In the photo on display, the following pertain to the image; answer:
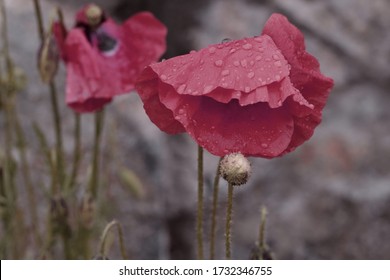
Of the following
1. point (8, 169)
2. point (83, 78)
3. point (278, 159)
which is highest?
point (83, 78)

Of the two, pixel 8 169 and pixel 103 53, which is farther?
pixel 8 169

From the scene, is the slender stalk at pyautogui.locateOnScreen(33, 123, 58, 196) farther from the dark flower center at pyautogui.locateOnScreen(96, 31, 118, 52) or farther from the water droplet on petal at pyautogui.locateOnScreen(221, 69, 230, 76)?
the water droplet on petal at pyautogui.locateOnScreen(221, 69, 230, 76)

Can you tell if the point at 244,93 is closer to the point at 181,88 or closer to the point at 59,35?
the point at 181,88

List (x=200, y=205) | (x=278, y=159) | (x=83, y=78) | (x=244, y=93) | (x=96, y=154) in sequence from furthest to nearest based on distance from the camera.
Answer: (x=278, y=159), (x=96, y=154), (x=83, y=78), (x=200, y=205), (x=244, y=93)

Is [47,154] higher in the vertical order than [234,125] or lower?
lower

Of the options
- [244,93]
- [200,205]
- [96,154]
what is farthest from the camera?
[96,154]

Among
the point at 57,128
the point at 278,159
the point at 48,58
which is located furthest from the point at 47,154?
the point at 278,159
